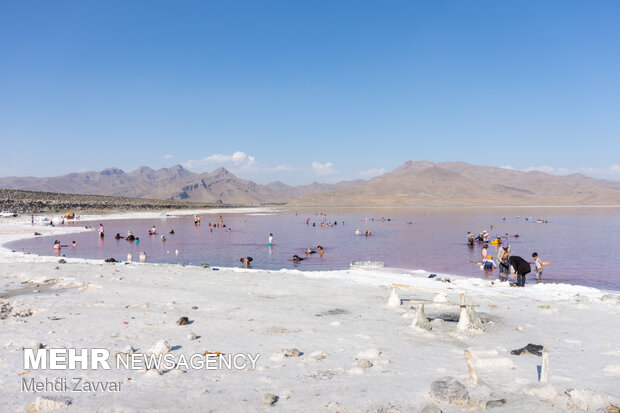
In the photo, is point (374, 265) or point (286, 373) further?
point (374, 265)

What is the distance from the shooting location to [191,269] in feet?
62.6

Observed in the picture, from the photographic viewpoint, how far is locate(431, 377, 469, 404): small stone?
224 inches

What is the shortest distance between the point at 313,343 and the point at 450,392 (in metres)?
3.28

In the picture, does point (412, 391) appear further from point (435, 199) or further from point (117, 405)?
point (435, 199)

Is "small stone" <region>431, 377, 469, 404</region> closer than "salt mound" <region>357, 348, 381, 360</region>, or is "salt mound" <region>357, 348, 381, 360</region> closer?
"small stone" <region>431, 377, 469, 404</region>

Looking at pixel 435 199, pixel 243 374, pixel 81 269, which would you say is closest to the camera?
pixel 243 374

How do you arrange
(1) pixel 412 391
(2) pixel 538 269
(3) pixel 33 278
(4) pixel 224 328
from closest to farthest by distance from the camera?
1. (1) pixel 412 391
2. (4) pixel 224 328
3. (3) pixel 33 278
4. (2) pixel 538 269

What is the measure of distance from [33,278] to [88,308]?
19.8 feet

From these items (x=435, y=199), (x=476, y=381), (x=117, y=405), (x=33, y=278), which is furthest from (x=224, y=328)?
(x=435, y=199)

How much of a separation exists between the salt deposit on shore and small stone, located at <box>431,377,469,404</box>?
15 mm

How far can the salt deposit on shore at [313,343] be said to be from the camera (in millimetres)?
5789

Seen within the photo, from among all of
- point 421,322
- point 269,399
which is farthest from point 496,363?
point 269,399

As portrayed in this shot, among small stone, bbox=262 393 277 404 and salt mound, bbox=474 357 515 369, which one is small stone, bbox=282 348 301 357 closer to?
small stone, bbox=262 393 277 404

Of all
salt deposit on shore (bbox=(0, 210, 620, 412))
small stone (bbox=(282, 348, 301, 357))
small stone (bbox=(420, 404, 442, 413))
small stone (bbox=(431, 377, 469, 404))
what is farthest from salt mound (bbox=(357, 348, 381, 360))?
small stone (bbox=(420, 404, 442, 413))
